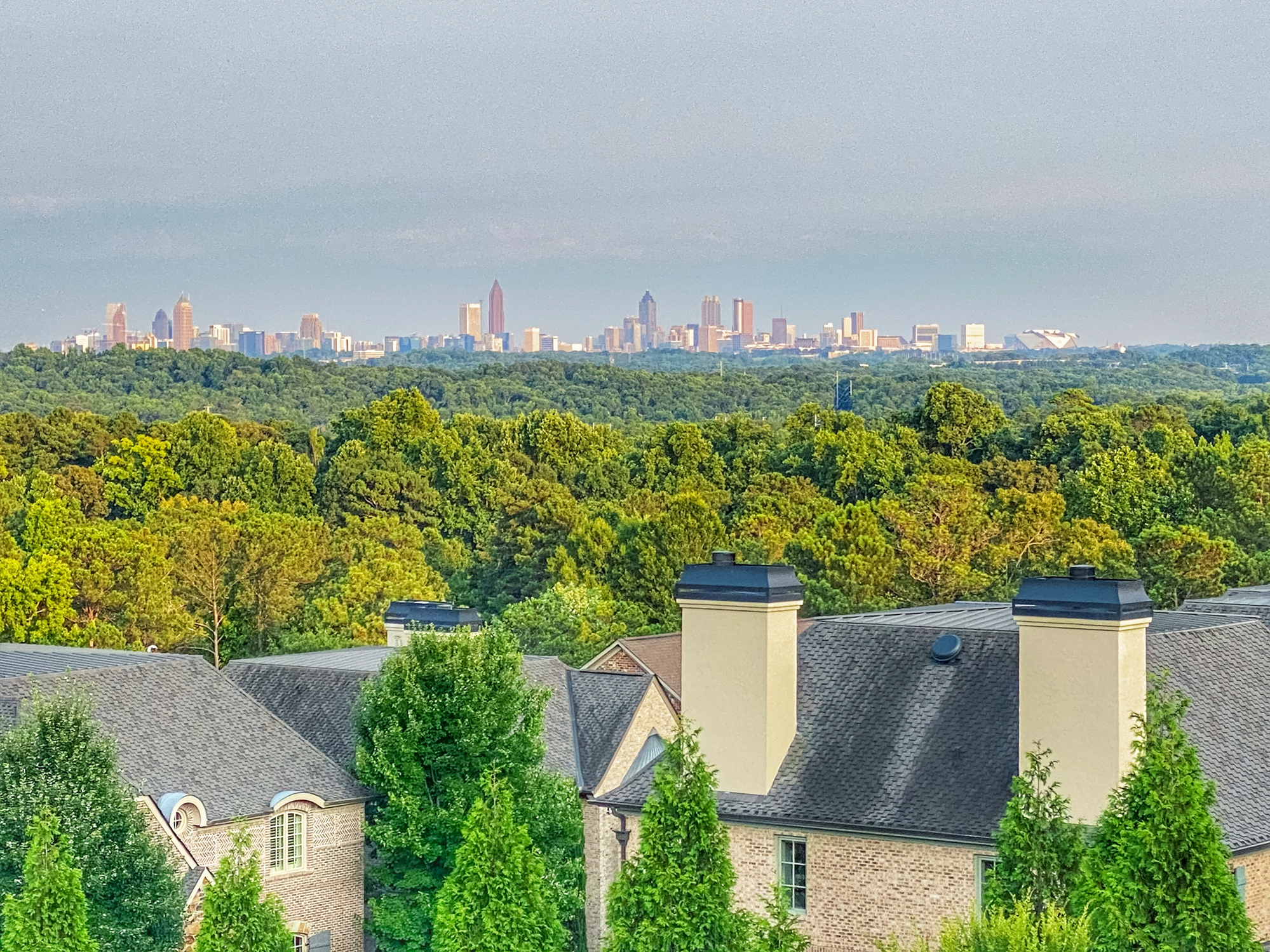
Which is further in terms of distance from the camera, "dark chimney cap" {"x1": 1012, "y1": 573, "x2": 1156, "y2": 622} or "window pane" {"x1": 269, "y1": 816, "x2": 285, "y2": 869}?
"window pane" {"x1": 269, "y1": 816, "x2": 285, "y2": 869}

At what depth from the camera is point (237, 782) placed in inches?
1593

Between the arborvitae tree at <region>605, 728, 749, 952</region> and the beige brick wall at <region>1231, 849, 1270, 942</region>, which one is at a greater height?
the arborvitae tree at <region>605, 728, 749, 952</region>

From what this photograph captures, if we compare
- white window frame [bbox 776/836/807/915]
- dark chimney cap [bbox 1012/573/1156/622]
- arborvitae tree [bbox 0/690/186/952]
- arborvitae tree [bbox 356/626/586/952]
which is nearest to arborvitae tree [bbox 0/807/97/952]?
arborvitae tree [bbox 0/690/186/952]

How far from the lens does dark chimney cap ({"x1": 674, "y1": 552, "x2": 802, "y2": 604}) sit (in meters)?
30.8

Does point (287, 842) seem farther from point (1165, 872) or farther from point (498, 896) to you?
point (1165, 872)

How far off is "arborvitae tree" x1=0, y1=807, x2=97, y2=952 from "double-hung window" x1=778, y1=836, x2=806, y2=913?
33.7 ft

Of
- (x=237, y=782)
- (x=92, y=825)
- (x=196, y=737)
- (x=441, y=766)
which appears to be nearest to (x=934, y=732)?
(x=441, y=766)

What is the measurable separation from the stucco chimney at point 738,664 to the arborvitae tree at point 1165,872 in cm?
747

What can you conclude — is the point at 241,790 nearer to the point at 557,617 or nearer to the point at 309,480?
the point at 557,617

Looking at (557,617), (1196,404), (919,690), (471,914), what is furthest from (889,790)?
(1196,404)

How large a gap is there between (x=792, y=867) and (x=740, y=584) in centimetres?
422

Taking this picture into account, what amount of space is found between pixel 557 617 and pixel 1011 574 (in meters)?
22.7

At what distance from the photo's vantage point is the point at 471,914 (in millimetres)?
29453

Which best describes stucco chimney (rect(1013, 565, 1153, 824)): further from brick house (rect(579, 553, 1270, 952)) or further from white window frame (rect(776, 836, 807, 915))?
white window frame (rect(776, 836, 807, 915))
